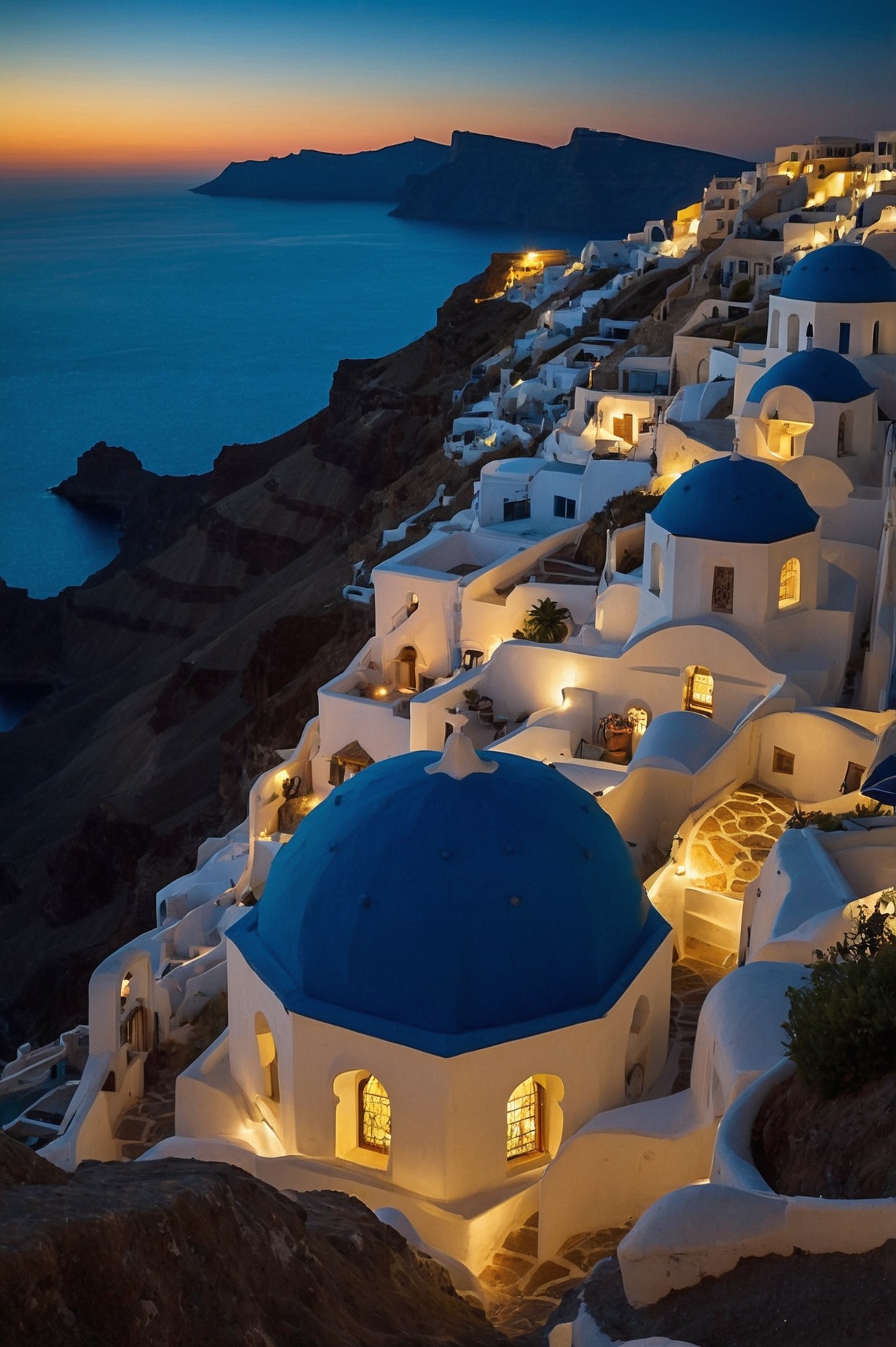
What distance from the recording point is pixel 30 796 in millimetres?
63000

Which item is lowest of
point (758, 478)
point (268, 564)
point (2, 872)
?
point (2, 872)

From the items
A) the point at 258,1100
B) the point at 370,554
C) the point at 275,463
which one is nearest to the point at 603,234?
the point at 275,463

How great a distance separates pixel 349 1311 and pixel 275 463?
8279 centimetres

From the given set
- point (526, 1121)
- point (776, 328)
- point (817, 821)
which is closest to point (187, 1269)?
point (526, 1121)

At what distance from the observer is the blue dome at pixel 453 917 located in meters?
15.2

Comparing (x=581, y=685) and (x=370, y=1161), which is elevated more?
(x=581, y=685)

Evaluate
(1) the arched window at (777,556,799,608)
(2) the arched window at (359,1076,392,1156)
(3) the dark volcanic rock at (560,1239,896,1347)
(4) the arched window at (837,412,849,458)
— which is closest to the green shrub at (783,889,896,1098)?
(3) the dark volcanic rock at (560,1239,896,1347)

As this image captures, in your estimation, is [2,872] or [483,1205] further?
[2,872]

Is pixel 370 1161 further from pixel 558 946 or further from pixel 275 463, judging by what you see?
pixel 275 463

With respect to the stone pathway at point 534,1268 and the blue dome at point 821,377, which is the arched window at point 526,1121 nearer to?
the stone pathway at point 534,1268

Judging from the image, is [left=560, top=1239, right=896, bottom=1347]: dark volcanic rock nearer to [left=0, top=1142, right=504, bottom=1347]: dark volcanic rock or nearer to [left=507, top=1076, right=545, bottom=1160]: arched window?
[left=0, top=1142, right=504, bottom=1347]: dark volcanic rock

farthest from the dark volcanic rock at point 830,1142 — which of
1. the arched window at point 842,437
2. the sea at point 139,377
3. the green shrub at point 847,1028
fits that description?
the sea at point 139,377

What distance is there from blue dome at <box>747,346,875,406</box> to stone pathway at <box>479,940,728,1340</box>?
53.2 feet

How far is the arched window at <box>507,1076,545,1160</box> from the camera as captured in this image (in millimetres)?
15789
